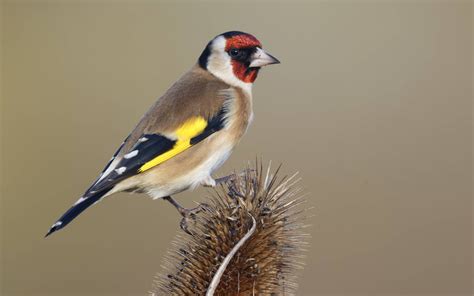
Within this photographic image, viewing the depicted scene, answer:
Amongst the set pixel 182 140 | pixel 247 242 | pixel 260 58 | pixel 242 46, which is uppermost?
pixel 242 46

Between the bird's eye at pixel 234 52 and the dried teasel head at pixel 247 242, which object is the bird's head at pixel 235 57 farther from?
the dried teasel head at pixel 247 242

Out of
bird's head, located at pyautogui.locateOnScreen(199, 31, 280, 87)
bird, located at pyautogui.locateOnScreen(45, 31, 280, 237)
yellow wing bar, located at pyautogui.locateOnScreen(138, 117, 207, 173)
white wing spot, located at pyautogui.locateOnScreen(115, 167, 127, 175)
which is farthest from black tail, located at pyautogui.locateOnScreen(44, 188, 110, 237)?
bird's head, located at pyautogui.locateOnScreen(199, 31, 280, 87)

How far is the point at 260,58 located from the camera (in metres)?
5.69

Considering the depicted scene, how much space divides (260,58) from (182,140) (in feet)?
3.23

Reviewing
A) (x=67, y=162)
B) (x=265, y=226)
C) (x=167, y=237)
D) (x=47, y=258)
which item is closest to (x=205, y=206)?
(x=265, y=226)

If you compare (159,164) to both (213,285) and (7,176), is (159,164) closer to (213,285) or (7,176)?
(213,285)

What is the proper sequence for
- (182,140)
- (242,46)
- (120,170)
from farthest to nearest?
(242,46)
(182,140)
(120,170)

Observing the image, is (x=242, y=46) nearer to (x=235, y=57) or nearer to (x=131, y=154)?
(x=235, y=57)

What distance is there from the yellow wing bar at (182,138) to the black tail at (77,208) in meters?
0.43

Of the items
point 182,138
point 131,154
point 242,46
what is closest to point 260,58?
point 242,46

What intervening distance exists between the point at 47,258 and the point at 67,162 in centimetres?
178

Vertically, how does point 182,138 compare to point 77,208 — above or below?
above

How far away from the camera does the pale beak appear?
5.60m

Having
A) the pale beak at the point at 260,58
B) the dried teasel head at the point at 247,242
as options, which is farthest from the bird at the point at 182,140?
the dried teasel head at the point at 247,242
